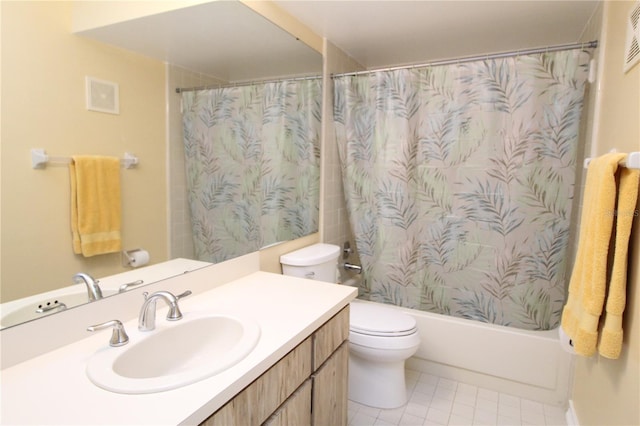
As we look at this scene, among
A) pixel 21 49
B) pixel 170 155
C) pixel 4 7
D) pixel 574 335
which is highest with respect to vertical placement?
pixel 4 7

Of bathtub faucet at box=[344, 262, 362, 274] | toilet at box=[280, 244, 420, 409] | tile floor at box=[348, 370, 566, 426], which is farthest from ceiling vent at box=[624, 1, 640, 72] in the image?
bathtub faucet at box=[344, 262, 362, 274]

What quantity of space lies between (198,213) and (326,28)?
1.39m

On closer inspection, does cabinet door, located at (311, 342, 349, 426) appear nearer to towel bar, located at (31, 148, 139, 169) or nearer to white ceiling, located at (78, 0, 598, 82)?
towel bar, located at (31, 148, 139, 169)

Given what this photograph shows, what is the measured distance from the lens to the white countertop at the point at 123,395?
743 mm

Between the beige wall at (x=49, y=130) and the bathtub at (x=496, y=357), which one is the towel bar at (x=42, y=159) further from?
the bathtub at (x=496, y=357)

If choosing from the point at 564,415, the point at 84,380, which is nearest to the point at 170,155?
the point at 84,380

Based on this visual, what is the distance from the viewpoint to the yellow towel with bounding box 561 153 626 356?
1227 mm

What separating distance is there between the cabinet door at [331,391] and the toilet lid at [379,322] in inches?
15.4

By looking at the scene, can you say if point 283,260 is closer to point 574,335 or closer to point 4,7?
point 574,335

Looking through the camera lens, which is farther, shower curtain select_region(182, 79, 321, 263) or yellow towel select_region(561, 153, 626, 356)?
shower curtain select_region(182, 79, 321, 263)

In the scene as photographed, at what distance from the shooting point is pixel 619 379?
126 cm

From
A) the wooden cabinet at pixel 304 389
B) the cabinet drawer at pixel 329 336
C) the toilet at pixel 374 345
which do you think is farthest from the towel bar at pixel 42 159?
the toilet at pixel 374 345

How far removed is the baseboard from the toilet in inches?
31.1

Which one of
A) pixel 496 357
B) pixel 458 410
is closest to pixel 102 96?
pixel 458 410
